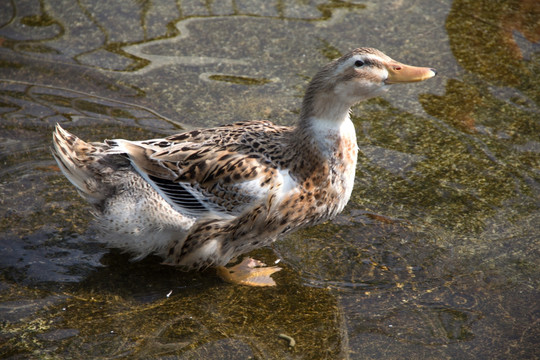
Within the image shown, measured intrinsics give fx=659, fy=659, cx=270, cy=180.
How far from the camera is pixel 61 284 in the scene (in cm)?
439

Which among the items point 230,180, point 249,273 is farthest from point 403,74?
point 249,273

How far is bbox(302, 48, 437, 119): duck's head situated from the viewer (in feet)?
14.4

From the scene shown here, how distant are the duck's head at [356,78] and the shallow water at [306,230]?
102 centimetres

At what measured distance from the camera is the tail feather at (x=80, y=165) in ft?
14.6

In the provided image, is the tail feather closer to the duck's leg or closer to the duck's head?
the duck's leg

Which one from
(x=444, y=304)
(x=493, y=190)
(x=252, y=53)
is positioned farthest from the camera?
(x=252, y=53)

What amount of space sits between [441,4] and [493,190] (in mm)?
2970

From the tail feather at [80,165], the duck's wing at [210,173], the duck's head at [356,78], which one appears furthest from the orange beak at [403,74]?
the tail feather at [80,165]

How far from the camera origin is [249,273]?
463 centimetres

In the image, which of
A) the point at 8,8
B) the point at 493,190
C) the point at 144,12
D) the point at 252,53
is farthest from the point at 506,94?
the point at 8,8

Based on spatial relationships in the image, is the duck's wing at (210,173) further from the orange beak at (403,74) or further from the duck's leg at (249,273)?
the orange beak at (403,74)

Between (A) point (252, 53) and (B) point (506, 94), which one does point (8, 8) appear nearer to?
(A) point (252, 53)

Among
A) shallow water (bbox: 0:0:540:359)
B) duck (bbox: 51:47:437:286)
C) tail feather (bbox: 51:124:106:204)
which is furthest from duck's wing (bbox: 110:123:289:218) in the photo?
shallow water (bbox: 0:0:540:359)

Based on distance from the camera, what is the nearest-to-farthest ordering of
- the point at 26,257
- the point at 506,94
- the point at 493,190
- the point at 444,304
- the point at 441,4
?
the point at 444,304 < the point at 26,257 < the point at 493,190 < the point at 506,94 < the point at 441,4
